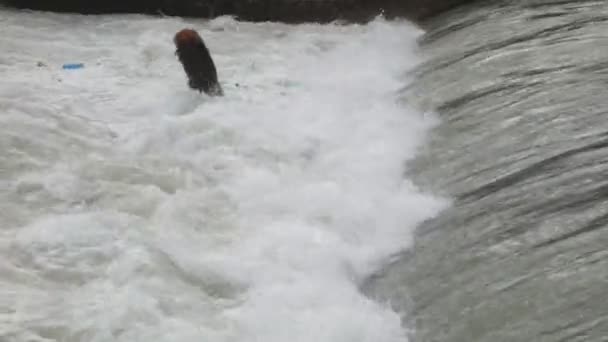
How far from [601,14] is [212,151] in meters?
3.84

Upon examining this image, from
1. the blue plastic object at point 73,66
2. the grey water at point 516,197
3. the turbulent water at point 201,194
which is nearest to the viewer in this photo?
the grey water at point 516,197

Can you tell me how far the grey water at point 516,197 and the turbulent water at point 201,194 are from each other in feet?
0.67

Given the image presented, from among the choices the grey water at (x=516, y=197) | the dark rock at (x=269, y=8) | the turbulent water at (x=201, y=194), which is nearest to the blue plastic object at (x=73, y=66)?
the turbulent water at (x=201, y=194)

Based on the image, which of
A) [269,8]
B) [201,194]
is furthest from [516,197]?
[269,8]

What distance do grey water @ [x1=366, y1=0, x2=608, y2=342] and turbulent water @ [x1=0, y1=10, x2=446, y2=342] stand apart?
203mm

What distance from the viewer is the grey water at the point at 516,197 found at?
354 centimetres

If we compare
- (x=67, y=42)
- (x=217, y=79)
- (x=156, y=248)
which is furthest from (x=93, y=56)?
(x=156, y=248)

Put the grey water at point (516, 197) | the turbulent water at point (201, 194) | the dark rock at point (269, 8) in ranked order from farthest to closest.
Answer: the dark rock at point (269, 8) → the turbulent water at point (201, 194) → the grey water at point (516, 197)

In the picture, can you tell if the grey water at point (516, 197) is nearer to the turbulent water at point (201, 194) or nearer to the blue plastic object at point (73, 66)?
the turbulent water at point (201, 194)

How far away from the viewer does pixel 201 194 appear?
16.5 feet

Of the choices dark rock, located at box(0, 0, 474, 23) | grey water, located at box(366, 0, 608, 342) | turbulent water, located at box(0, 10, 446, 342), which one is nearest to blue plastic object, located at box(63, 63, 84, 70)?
turbulent water, located at box(0, 10, 446, 342)

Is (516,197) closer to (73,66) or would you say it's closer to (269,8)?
(73,66)

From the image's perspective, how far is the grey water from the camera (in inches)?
139

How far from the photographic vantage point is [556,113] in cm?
526
